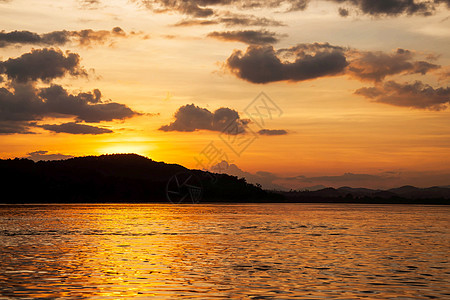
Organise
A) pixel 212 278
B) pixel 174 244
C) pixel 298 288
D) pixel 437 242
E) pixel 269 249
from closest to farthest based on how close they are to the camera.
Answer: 1. pixel 298 288
2. pixel 212 278
3. pixel 269 249
4. pixel 174 244
5. pixel 437 242

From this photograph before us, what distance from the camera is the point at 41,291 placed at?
3016cm

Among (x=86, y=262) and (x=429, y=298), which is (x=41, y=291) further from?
(x=429, y=298)

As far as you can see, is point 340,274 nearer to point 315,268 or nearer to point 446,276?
point 315,268

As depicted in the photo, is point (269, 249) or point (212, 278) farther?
point (269, 249)

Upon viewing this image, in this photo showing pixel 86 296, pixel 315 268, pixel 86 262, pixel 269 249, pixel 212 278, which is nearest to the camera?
pixel 86 296

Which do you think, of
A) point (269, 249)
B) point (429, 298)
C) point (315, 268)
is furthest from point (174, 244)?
point (429, 298)

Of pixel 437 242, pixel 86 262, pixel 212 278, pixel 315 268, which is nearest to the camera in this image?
pixel 212 278

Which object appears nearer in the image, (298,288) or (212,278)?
(298,288)

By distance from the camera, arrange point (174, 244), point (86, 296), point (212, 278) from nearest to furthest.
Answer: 1. point (86, 296)
2. point (212, 278)
3. point (174, 244)

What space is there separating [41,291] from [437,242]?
50022mm

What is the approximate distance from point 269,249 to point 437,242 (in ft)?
76.8

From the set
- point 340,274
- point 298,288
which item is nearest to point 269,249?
point 340,274

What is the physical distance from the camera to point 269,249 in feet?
180

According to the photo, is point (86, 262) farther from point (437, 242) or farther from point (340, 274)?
point (437, 242)
